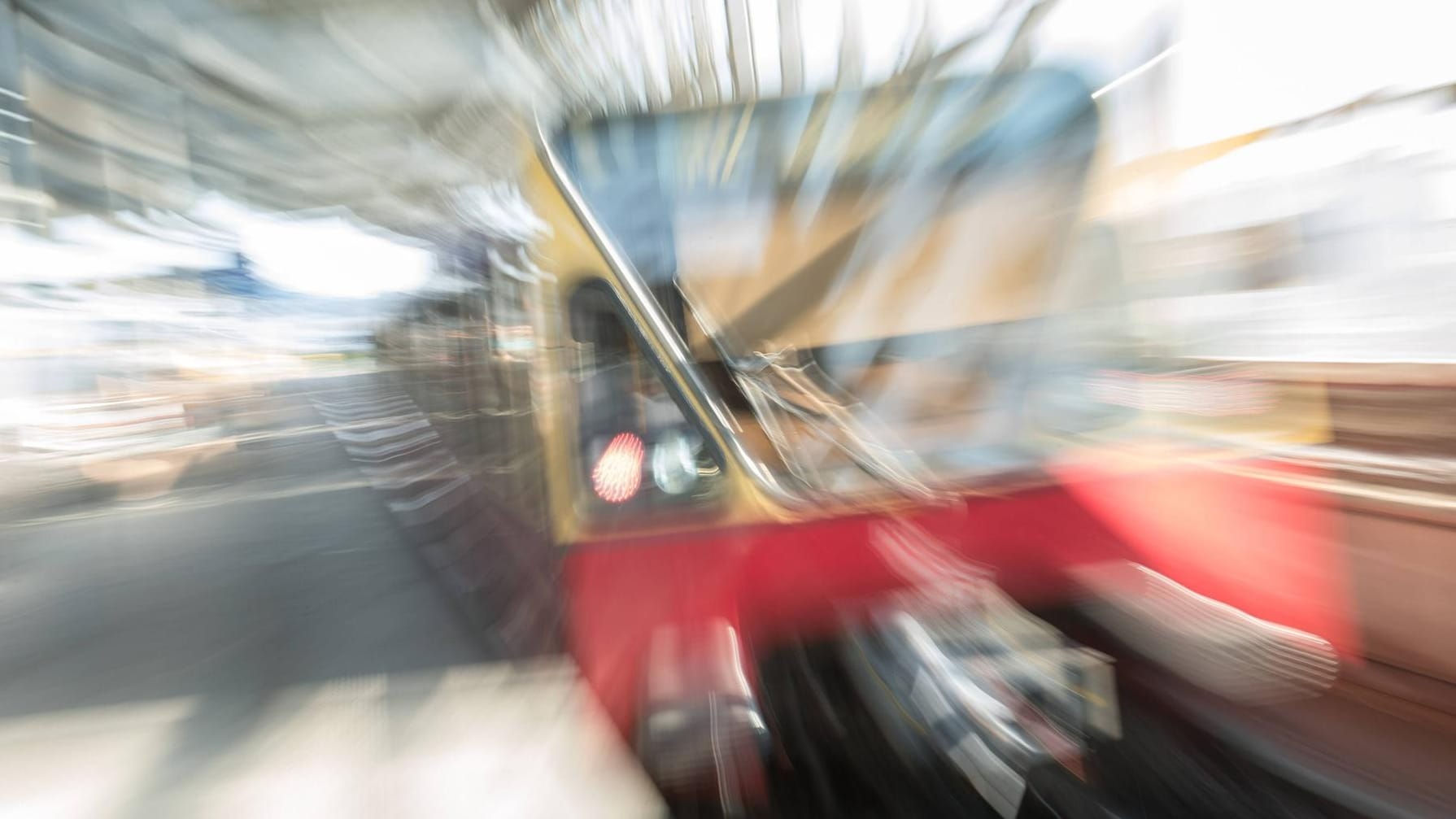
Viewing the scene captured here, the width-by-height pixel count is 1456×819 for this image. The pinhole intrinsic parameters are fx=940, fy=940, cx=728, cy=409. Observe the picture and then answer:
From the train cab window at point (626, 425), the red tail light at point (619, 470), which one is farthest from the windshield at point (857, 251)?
the red tail light at point (619, 470)

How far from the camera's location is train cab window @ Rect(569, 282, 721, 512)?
1783 mm

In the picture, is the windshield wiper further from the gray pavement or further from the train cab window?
the gray pavement

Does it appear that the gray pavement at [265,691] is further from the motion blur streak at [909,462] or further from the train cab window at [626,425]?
the train cab window at [626,425]

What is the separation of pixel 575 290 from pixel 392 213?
4857 mm

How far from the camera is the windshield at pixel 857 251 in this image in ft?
5.93

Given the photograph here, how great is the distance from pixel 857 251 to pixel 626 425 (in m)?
0.56

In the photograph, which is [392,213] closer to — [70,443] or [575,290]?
[575,290]

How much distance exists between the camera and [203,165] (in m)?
7.34

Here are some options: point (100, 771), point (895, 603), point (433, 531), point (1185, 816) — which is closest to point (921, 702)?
point (895, 603)

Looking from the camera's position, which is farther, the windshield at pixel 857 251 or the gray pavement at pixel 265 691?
the gray pavement at pixel 265 691

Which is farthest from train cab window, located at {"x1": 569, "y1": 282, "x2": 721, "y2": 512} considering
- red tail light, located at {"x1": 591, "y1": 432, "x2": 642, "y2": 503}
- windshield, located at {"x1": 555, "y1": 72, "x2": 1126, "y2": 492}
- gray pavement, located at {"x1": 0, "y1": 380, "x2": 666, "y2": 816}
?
gray pavement, located at {"x1": 0, "y1": 380, "x2": 666, "y2": 816}

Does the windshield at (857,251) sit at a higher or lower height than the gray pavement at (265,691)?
higher

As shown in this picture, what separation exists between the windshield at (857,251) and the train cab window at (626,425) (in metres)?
0.11

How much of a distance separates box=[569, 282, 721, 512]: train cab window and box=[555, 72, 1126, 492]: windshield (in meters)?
0.11
